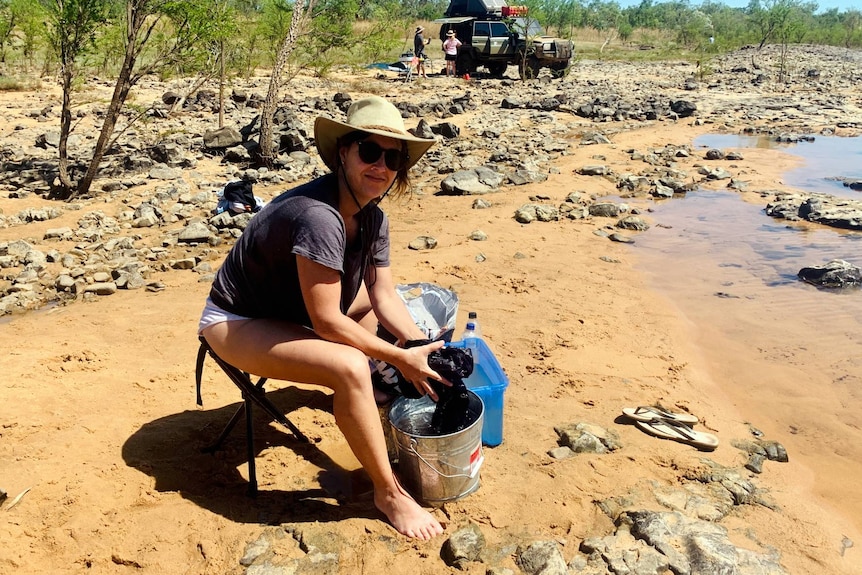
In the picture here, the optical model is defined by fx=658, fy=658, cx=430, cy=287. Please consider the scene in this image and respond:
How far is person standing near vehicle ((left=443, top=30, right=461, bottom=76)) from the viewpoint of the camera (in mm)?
20703

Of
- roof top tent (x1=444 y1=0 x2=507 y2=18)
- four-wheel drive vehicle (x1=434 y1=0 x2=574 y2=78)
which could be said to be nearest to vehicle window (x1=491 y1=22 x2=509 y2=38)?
four-wheel drive vehicle (x1=434 y1=0 x2=574 y2=78)

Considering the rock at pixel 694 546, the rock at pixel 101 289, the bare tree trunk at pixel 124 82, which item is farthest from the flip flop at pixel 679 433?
the bare tree trunk at pixel 124 82

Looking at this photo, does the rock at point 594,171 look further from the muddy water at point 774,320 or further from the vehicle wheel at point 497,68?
the vehicle wheel at point 497,68

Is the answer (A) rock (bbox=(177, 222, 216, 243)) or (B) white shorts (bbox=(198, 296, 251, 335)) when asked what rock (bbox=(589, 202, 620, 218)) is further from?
(B) white shorts (bbox=(198, 296, 251, 335))

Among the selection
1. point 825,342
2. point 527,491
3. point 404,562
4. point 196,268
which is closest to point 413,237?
point 196,268

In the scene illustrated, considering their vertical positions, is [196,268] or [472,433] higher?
[472,433]

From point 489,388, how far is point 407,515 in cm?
67

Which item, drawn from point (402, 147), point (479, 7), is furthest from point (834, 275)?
point (479, 7)

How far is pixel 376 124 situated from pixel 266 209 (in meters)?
0.53

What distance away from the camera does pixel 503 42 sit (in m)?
21.0

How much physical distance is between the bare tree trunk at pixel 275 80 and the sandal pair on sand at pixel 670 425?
A: 6.76 meters

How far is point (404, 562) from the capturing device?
93.5 inches

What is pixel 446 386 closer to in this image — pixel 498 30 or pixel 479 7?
pixel 498 30

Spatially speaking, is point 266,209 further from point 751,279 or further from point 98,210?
point 98,210
